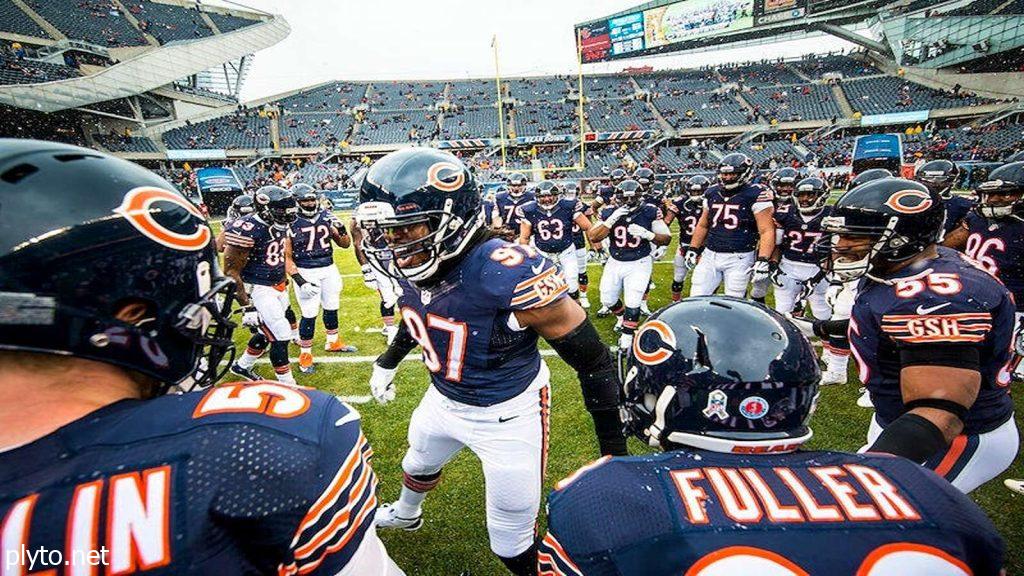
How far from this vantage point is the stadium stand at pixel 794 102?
43.8 metres

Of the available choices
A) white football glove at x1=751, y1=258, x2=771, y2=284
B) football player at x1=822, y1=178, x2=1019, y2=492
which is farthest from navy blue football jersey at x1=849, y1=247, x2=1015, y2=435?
white football glove at x1=751, y1=258, x2=771, y2=284

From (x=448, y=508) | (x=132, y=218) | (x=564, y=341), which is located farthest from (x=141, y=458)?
(x=448, y=508)

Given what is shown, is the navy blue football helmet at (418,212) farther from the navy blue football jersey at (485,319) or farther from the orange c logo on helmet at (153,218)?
the orange c logo on helmet at (153,218)

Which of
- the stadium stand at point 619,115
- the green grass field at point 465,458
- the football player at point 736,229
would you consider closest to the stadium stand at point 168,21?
the stadium stand at point 619,115

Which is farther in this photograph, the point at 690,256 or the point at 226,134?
the point at 226,134

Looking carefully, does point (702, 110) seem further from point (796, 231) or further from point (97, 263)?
point (97, 263)

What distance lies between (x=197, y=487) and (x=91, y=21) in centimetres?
5429

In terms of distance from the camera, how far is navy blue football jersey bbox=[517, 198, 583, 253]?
9461 mm

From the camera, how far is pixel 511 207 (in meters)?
10.5

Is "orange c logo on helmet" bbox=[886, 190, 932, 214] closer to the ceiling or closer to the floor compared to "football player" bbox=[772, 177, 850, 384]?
closer to the ceiling

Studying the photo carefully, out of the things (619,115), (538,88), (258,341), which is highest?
(538,88)

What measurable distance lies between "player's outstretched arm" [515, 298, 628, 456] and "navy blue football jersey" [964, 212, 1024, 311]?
15.9 ft

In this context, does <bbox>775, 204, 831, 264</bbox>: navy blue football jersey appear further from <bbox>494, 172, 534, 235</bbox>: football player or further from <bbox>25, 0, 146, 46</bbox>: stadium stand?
<bbox>25, 0, 146, 46</bbox>: stadium stand

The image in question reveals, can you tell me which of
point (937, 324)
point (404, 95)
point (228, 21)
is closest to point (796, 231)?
point (937, 324)
